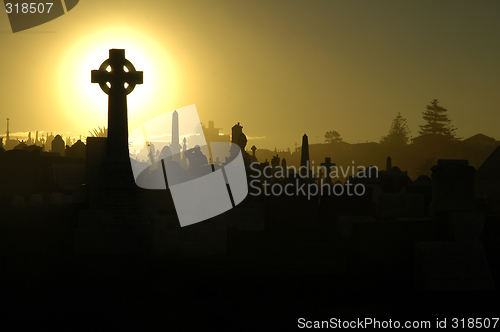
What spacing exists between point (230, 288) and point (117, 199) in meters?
3.50

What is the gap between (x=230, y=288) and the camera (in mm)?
6980

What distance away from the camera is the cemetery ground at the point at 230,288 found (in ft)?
18.5

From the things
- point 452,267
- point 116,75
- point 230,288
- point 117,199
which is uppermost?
point 116,75

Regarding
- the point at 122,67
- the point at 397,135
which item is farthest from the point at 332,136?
the point at 122,67

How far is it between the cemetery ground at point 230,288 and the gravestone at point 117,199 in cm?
35

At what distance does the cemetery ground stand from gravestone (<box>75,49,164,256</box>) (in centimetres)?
35

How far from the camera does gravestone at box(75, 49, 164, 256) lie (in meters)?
9.14

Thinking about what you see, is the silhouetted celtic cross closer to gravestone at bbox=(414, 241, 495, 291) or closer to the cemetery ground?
the cemetery ground

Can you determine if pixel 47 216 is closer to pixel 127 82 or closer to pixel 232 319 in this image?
pixel 127 82

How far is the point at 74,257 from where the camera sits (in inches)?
340

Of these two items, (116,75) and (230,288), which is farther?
(116,75)

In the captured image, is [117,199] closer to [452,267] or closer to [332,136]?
[452,267]

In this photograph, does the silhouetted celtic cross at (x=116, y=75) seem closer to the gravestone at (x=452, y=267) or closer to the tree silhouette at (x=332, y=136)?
the gravestone at (x=452, y=267)

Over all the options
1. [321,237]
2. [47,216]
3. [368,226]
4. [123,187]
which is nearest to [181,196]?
[123,187]
